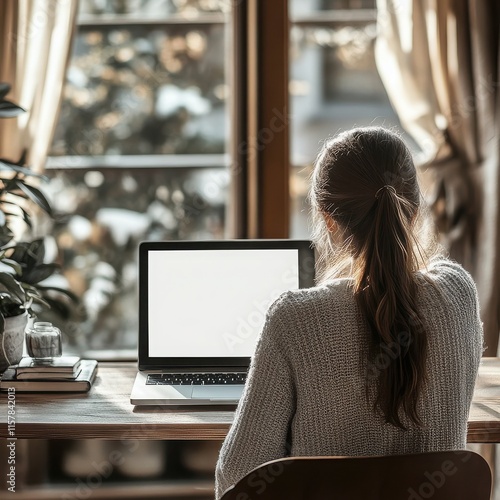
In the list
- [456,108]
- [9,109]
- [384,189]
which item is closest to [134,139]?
[9,109]

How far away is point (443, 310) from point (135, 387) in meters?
0.80

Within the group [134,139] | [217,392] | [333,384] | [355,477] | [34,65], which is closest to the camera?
[355,477]

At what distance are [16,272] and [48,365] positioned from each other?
0.79ft

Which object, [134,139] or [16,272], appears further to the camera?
[134,139]

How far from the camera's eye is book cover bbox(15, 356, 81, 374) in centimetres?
175

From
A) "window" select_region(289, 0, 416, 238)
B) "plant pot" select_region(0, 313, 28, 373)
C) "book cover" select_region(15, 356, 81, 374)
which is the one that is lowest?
"book cover" select_region(15, 356, 81, 374)

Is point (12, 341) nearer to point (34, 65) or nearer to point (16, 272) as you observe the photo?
point (16, 272)

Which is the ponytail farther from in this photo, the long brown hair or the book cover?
the book cover

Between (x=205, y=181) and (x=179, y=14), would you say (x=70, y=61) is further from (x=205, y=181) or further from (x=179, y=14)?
(x=205, y=181)

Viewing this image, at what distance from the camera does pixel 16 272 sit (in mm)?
1813

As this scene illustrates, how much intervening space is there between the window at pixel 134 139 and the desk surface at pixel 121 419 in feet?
2.54

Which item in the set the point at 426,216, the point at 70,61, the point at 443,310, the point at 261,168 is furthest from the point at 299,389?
the point at 70,61

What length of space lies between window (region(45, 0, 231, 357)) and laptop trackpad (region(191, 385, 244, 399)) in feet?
2.57

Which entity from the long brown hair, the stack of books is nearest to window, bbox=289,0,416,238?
the stack of books
